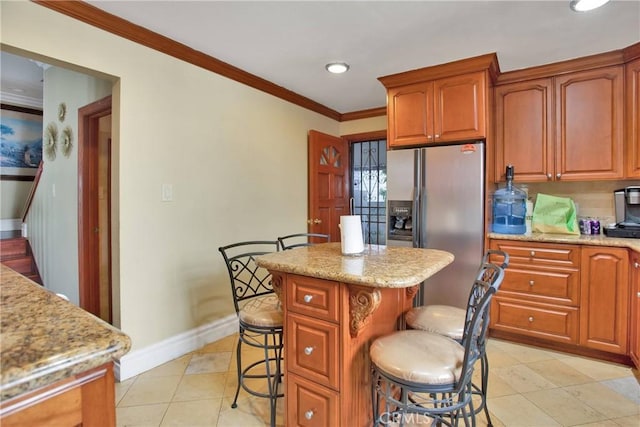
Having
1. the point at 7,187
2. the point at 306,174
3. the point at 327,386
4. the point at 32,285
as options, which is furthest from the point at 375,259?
the point at 7,187

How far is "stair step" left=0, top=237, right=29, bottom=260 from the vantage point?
382cm

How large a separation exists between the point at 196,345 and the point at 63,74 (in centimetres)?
274

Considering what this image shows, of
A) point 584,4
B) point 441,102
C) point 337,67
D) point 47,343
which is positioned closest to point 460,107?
point 441,102

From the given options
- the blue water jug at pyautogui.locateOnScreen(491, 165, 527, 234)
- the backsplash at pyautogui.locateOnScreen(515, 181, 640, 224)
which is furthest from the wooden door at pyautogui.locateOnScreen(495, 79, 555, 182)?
the backsplash at pyautogui.locateOnScreen(515, 181, 640, 224)

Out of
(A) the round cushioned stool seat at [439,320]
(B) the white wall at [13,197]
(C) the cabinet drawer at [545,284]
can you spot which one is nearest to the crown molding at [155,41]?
(A) the round cushioned stool seat at [439,320]

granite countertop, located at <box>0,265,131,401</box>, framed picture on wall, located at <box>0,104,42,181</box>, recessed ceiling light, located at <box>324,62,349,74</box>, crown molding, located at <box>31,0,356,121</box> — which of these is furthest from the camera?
framed picture on wall, located at <box>0,104,42,181</box>

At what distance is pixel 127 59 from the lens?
2.17m

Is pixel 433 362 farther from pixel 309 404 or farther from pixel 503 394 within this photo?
pixel 503 394

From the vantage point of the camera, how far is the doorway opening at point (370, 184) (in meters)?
4.39

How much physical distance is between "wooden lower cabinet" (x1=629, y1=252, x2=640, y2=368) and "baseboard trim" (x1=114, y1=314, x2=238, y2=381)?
9.72 ft

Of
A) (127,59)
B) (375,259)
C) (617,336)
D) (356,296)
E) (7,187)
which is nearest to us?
(356,296)

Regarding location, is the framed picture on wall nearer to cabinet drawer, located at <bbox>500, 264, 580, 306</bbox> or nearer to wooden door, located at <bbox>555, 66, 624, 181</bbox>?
cabinet drawer, located at <bbox>500, 264, 580, 306</bbox>

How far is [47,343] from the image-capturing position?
0.62 metres

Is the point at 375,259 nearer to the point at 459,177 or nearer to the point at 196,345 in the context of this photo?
the point at 459,177
